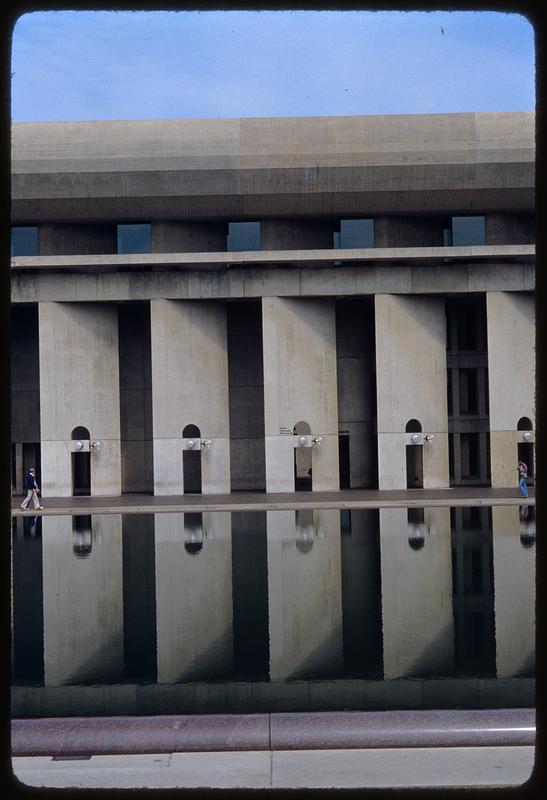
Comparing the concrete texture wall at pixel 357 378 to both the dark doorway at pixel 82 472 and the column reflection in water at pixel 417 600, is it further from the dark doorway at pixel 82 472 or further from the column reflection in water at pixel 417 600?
the column reflection in water at pixel 417 600

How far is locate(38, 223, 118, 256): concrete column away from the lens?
1326 inches

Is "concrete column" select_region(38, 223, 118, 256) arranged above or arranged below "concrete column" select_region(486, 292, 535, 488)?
above

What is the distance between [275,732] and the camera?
23.8 ft

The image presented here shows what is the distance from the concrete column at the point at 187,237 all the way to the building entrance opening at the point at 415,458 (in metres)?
10.2

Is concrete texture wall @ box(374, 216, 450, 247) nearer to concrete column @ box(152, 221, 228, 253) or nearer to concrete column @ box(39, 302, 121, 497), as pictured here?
Result: concrete column @ box(152, 221, 228, 253)

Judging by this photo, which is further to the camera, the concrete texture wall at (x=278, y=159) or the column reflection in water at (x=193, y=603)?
the concrete texture wall at (x=278, y=159)

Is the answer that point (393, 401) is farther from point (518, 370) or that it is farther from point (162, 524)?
point (162, 524)

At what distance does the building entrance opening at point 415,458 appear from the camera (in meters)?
32.8

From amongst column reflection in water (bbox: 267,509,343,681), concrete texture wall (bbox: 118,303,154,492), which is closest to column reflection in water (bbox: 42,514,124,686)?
column reflection in water (bbox: 267,509,343,681)

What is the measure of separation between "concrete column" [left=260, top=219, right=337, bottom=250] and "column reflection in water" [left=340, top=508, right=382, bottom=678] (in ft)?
45.7

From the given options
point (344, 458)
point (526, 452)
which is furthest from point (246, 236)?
point (526, 452)

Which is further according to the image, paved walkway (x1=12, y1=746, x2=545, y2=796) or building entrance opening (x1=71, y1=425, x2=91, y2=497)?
building entrance opening (x1=71, y1=425, x2=91, y2=497)

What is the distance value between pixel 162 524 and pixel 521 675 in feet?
52.4

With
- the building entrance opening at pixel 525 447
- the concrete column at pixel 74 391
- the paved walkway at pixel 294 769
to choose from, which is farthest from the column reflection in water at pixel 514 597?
the concrete column at pixel 74 391
